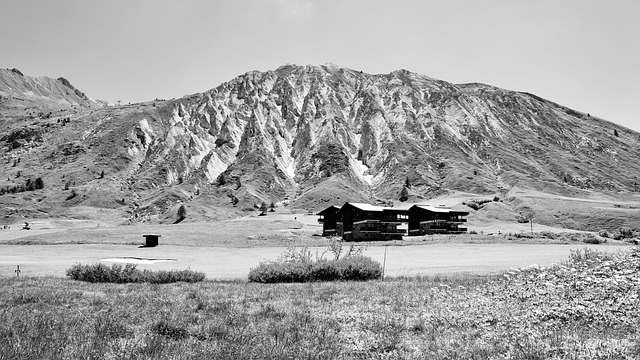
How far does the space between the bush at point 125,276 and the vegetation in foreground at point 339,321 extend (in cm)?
439

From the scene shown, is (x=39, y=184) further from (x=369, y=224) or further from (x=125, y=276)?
(x=125, y=276)

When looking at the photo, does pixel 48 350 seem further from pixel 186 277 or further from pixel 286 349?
pixel 186 277

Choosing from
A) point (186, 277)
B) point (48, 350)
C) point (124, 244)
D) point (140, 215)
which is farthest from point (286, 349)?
point (140, 215)

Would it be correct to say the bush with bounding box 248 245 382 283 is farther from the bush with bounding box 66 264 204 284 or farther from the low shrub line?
the bush with bounding box 66 264 204 284

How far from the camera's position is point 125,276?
81.9 ft

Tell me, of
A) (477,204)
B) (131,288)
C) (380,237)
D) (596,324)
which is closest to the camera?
(596,324)

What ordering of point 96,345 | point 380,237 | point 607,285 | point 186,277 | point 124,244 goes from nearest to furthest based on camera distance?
point 96,345 → point 607,285 → point 186,277 → point 124,244 → point 380,237

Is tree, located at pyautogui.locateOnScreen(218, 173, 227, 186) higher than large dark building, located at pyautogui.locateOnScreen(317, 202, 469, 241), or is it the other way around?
tree, located at pyautogui.locateOnScreen(218, 173, 227, 186)

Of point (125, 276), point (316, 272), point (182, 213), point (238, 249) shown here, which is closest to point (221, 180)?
point (182, 213)

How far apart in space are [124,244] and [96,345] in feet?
218

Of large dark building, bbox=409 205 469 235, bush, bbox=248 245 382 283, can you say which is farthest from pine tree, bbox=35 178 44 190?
bush, bbox=248 245 382 283

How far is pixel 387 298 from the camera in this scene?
56.7ft

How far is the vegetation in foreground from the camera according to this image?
354 inches

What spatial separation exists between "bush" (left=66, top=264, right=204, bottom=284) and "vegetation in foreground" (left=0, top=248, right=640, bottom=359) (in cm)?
439
